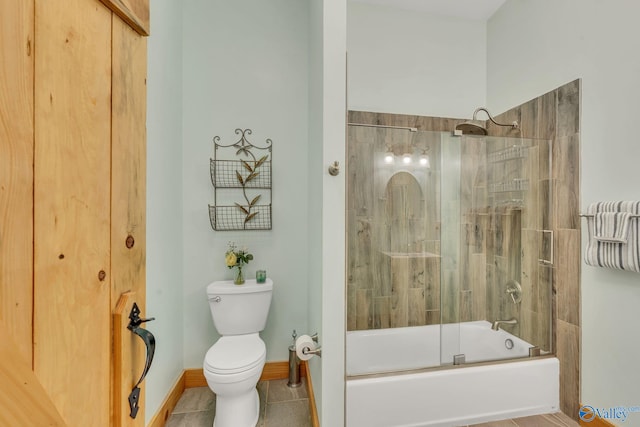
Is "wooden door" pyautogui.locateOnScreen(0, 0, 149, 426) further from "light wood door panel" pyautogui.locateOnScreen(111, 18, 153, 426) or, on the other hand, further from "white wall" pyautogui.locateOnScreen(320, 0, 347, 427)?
"white wall" pyautogui.locateOnScreen(320, 0, 347, 427)

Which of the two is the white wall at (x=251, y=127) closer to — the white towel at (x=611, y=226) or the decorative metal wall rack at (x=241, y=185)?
Result: the decorative metal wall rack at (x=241, y=185)

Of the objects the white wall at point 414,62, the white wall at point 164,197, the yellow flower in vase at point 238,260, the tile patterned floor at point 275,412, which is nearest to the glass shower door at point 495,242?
the tile patterned floor at point 275,412

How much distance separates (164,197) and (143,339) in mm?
1320

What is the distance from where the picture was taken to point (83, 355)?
55cm

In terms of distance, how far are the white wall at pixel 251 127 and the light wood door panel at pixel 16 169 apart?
1.73m

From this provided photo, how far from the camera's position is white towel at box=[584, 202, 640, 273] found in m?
1.40

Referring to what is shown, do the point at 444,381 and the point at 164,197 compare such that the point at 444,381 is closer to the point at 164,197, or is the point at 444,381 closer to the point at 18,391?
the point at 18,391

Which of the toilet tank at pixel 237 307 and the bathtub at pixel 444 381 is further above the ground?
the toilet tank at pixel 237 307

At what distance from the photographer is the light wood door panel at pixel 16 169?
1.31ft

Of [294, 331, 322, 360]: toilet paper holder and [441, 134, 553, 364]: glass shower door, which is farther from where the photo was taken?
[441, 134, 553, 364]: glass shower door

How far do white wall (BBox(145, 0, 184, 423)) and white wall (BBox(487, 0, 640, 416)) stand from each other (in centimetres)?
259

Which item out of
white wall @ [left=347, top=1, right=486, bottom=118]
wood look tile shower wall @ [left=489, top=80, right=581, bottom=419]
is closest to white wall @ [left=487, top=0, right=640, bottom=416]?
wood look tile shower wall @ [left=489, top=80, right=581, bottom=419]

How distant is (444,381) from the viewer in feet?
5.41

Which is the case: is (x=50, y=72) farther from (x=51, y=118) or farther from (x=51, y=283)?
(x=51, y=283)
